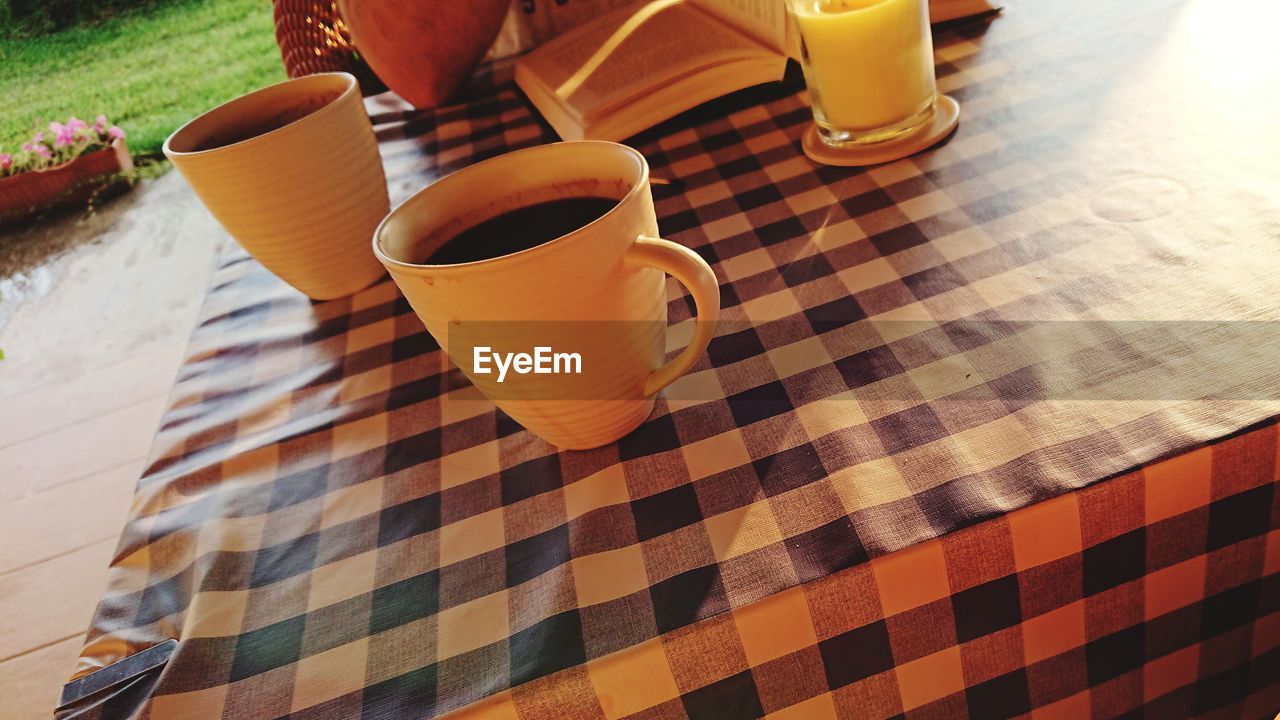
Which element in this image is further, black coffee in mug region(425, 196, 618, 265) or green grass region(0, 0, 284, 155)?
green grass region(0, 0, 284, 155)

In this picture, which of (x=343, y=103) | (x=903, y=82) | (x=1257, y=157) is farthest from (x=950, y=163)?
(x=343, y=103)

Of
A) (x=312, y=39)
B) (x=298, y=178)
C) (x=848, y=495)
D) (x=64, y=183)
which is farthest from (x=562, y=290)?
(x=64, y=183)

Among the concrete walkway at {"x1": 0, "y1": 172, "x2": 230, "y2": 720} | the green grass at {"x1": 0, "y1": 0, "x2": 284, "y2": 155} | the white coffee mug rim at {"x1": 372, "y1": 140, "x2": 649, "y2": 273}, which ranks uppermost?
the white coffee mug rim at {"x1": 372, "y1": 140, "x2": 649, "y2": 273}

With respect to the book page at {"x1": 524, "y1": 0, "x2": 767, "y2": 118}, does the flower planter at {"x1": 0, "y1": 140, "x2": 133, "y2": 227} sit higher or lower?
lower

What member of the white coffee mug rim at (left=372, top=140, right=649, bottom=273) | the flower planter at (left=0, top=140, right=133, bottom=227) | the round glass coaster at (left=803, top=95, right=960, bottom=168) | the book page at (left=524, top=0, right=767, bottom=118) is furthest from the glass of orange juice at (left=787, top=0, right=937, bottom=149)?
the flower planter at (left=0, top=140, right=133, bottom=227)

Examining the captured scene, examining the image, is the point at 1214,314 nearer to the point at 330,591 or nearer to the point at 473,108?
the point at 330,591

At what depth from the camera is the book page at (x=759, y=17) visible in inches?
26.2

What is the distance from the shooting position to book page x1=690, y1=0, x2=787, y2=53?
2.18 ft

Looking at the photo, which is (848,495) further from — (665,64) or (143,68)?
(143,68)

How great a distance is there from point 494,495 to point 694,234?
0.25 meters

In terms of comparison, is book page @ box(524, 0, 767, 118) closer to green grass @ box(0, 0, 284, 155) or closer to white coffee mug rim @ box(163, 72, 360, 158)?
white coffee mug rim @ box(163, 72, 360, 158)

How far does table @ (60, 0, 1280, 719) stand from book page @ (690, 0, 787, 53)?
0.20 m

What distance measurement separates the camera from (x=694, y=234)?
0.58 metres

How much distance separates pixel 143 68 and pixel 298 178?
3885 millimetres
